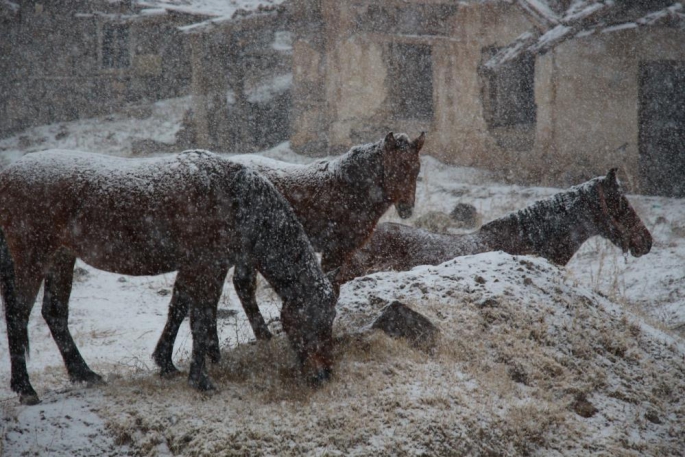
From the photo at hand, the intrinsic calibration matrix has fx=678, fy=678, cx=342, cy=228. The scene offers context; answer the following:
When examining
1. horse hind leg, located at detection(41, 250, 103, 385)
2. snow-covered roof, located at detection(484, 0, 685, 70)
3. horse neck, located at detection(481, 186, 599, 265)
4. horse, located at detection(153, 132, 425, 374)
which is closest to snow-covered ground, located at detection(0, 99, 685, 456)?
horse hind leg, located at detection(41, 250, 103, 385)

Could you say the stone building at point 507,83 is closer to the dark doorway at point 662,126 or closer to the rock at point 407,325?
the dark doorway at point 662,126

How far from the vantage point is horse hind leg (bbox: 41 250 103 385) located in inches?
190

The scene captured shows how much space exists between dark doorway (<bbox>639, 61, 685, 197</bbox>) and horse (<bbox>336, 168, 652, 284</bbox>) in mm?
6606

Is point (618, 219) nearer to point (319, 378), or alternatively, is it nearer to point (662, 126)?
point (319, 378)

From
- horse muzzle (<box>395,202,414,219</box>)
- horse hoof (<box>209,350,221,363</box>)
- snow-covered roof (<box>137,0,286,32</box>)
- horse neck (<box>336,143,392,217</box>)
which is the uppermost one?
snow-covered roof (<box>137,0,286,32</box>)

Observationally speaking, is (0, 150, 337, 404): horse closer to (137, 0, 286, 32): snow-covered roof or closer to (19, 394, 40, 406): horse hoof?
(19, 394, 40, 406): horse hoof

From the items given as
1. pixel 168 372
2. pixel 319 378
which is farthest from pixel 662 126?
pixel 168 372

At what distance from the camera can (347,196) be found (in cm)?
546

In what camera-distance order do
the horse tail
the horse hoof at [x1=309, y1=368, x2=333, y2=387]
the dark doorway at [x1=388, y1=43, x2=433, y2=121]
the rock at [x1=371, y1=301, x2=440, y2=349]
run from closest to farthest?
the horse hoof at [x1=309, y1=368, x2=333, y2=387], the horse tail, the rock at [x1=371, y1=301, x2=440, y2=349], the dark doorway at [x1=388, y1=43, x2=433, y2=121]

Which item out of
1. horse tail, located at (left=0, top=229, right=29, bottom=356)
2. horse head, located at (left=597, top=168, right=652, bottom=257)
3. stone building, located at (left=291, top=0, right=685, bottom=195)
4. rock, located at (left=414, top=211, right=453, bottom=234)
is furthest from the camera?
stone building, located at (left=291, top=0, right=685, bottom=195)

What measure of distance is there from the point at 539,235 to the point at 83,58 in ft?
60.7

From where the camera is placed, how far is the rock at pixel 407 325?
16.2ft

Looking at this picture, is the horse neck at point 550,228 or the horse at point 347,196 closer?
the horse at point 347,196

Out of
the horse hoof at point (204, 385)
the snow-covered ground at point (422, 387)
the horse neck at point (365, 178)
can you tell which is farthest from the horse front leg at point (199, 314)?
the horse neck at point (365, 178)
